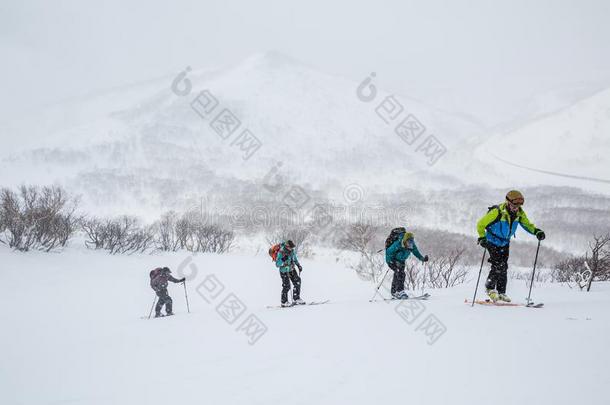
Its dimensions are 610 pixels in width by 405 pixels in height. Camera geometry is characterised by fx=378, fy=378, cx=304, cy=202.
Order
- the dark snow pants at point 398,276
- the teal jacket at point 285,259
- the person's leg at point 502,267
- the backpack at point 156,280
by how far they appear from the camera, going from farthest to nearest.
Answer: the backpack at point 156,280
the teal jacket at point 285,259
the dark snow pants at point 398,276
the person's leg at point 502,267

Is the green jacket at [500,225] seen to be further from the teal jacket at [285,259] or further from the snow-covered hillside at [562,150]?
the snow-covered hillside at [562,150]

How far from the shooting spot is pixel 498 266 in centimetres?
697

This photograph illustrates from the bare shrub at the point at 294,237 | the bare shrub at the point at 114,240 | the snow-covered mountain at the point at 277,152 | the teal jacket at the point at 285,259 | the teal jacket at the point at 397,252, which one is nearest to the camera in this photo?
the teal jacket at the point at 397,252

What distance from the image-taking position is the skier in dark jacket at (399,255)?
8531mm

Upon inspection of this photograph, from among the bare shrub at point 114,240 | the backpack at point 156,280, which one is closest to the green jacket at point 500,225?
the backpack at point 156,280

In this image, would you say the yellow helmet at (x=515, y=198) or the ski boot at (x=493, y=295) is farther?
the ski boot at (x=493, y=295)

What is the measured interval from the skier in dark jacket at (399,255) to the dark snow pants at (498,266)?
5.27 feet

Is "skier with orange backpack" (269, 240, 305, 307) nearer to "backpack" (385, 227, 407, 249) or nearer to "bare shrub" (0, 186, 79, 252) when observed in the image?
"backpack" (385, 227, 407, 249)

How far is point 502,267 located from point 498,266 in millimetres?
95

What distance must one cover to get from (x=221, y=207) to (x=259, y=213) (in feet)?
60.5

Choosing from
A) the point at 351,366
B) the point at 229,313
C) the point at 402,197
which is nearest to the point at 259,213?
the point at 402,197

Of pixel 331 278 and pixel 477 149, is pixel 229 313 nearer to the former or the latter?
pixel 331 278

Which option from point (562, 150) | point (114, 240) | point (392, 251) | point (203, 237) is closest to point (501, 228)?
point (392, 251)

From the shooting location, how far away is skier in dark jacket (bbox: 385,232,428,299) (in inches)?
336
